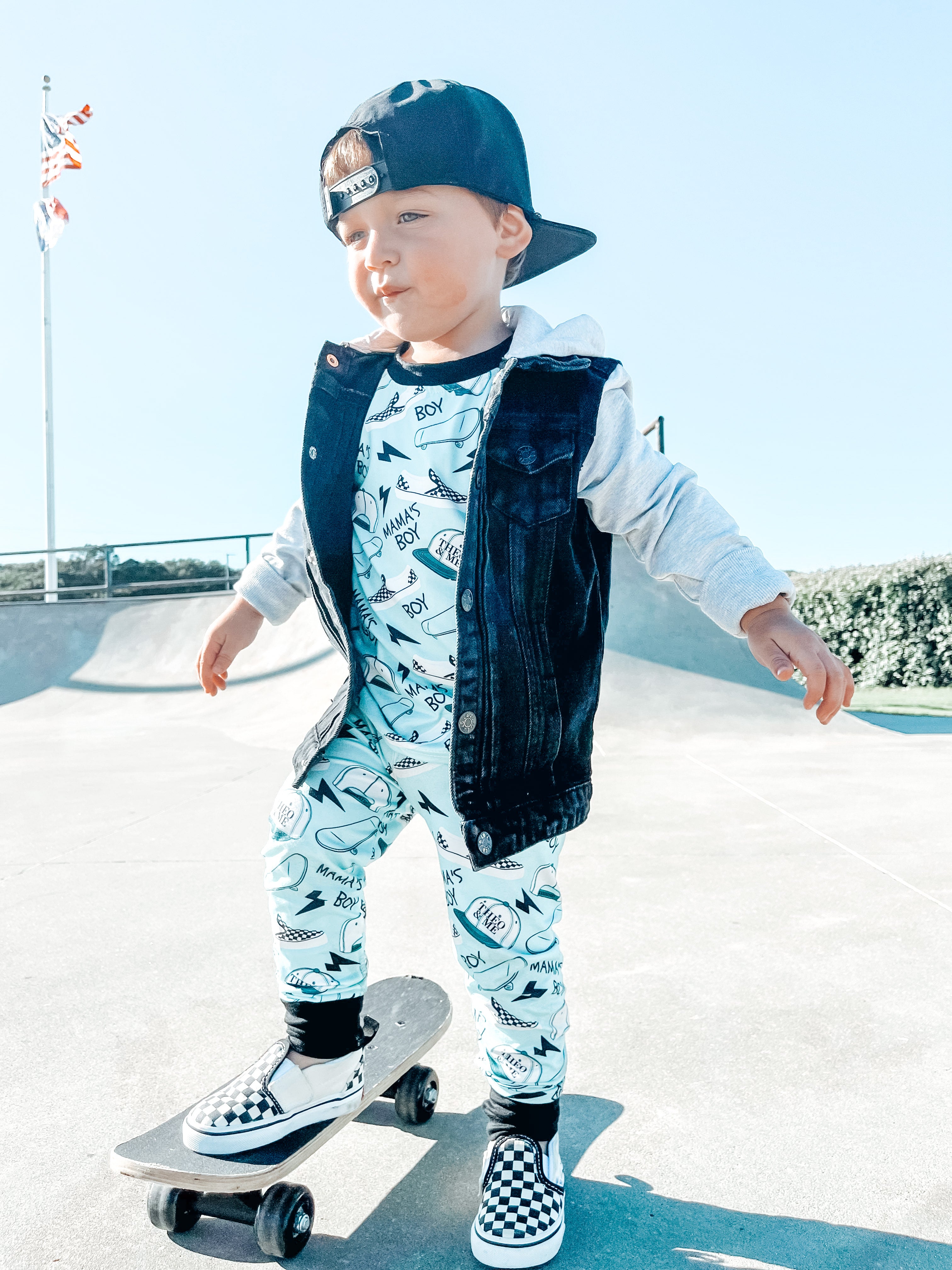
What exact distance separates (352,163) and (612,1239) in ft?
5.91

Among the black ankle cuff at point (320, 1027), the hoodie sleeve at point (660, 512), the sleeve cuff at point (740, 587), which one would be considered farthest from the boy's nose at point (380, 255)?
the black ankle cuff at point (320, 1027)

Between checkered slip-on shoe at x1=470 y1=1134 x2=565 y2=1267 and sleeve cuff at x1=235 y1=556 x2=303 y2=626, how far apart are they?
41.2 inches

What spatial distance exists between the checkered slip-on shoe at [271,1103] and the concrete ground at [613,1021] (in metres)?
0.13

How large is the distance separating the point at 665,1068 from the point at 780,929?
0.95m

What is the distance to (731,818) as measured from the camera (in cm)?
422

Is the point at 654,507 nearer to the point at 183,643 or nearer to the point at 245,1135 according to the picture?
the point at 245,1135

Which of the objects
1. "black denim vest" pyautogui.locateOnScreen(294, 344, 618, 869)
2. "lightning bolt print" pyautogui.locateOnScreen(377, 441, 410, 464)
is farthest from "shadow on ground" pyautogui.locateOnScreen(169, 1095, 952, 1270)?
"lightning bolt print" pyautogui.locateOnScreen(377, 441, 410, 464)

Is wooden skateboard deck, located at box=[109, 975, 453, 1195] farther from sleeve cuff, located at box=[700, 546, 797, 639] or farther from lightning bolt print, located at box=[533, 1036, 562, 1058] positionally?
sleeve cuff, located at box=[700, 546, 797, 639]

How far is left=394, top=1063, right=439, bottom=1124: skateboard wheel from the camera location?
69.1 inches

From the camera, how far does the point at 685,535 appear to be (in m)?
1.61

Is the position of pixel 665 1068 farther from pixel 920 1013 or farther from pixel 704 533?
pixel 704 533

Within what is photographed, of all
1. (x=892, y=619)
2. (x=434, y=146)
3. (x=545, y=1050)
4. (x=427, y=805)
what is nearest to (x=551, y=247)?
(x=434, y=146)

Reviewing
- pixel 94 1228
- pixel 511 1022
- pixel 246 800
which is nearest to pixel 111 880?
pixel 246 800

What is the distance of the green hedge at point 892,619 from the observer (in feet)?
39.2
